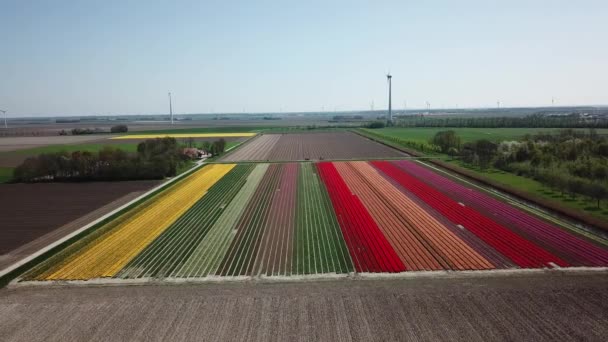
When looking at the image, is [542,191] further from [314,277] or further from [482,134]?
[482,134]

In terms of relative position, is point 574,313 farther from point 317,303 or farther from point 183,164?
point 183,164

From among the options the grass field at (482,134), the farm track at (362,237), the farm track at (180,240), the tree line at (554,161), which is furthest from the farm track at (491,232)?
the grass field at (482,134)

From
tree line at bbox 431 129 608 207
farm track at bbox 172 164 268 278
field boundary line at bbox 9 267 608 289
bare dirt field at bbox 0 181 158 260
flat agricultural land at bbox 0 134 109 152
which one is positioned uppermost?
flat agricultural land at bbox 0 134 109 152

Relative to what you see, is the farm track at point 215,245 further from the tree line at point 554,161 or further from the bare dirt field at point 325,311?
the tree line at point 554,161

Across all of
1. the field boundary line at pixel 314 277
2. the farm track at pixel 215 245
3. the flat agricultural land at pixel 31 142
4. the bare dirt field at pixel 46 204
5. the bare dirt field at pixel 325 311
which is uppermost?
the flat agricultural land at pixel 31 142

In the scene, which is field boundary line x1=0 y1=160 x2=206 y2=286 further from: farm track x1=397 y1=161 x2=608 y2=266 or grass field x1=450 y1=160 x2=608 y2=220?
grass field x1=450 y1=160 x2=608 y2=220

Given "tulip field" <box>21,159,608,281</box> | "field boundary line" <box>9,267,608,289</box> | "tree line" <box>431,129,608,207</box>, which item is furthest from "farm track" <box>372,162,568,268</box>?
"tree line" <box>431,129,608,207</box>
